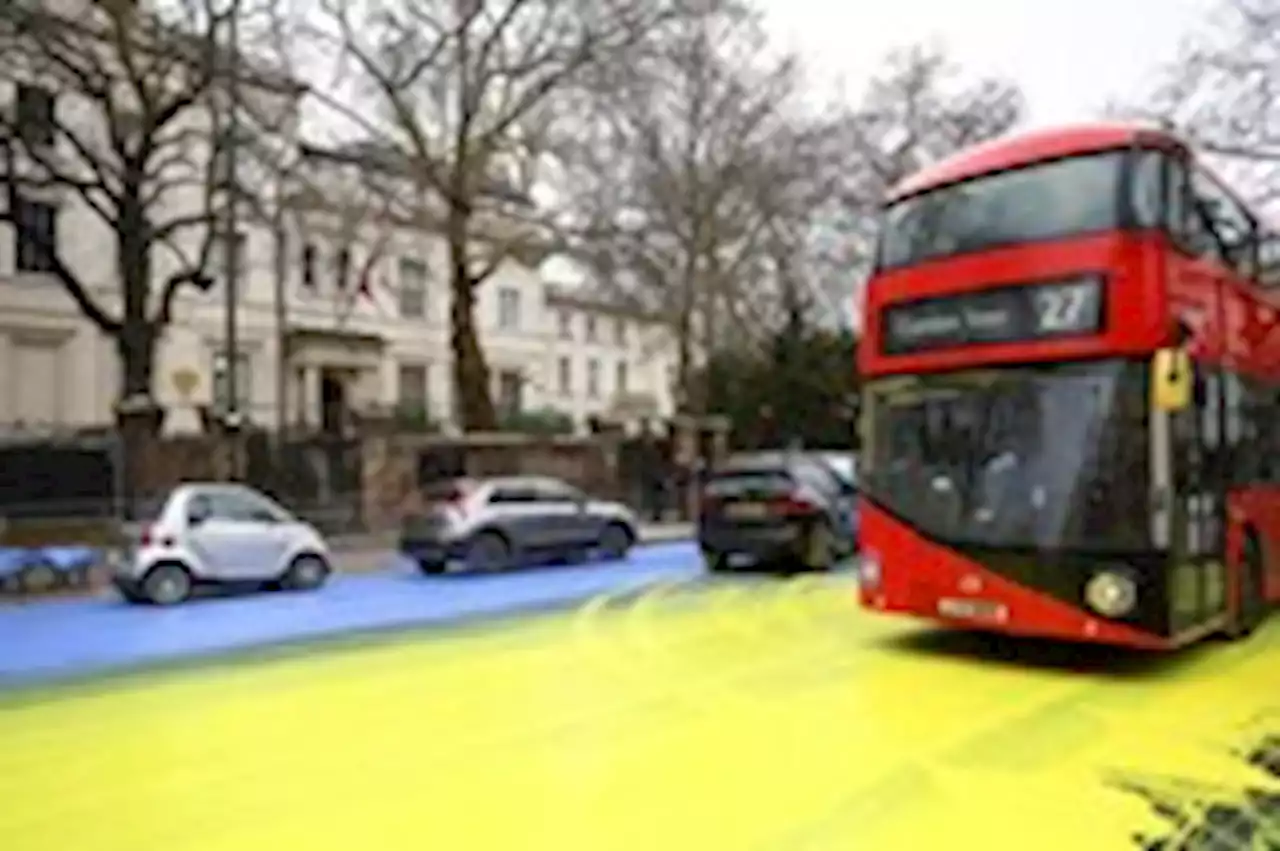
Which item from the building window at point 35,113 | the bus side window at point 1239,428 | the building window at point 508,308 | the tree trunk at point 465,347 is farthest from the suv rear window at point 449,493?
the building window at point 508,308

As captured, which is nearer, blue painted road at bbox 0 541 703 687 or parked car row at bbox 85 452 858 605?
blue painted road at bbox 0 541 703 687

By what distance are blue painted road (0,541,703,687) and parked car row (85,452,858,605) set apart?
43 cm

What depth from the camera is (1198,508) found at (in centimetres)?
1182

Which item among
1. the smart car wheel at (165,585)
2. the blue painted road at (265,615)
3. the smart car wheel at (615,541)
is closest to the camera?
the blue painted road at (265,615)

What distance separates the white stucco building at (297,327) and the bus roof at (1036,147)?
20.0m

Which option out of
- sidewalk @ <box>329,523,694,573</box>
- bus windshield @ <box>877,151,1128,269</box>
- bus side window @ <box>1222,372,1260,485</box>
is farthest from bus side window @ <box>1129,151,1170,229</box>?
sidewalk @ <box>329,523,694,573</box>

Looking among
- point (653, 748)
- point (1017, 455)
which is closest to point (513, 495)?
point (1017, 455)

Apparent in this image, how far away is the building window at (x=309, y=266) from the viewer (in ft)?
160

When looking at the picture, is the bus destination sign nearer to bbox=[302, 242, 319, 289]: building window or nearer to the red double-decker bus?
the red double-decker bus

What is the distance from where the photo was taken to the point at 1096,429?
11234 mm

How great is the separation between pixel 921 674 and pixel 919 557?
104 centimetres

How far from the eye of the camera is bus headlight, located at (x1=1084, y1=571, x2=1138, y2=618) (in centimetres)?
1105

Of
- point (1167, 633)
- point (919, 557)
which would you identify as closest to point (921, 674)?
→ point (919, 557)

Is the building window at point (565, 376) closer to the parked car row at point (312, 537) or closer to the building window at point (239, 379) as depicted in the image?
the building window at point (239, 379)
